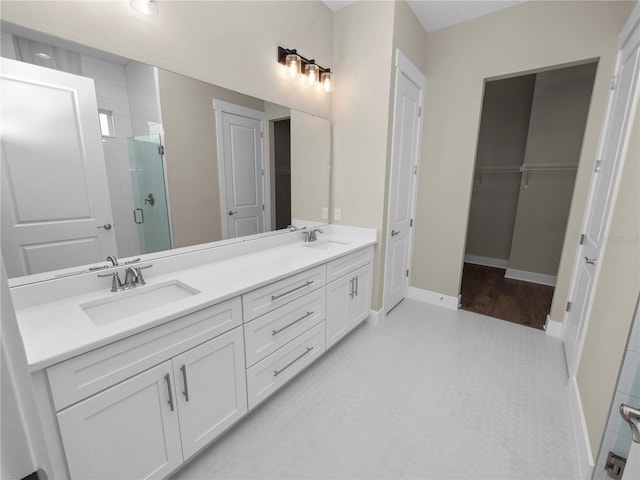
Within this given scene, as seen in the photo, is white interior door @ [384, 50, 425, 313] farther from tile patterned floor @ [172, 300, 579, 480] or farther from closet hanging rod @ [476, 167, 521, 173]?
closet hanging rod @ [476, 167, 521, 173]

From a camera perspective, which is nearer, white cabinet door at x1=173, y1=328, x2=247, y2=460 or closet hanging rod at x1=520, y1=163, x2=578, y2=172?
white cabinet door at x1=173, y1=328, x2=247, y2=460

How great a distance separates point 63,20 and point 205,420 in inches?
72.7

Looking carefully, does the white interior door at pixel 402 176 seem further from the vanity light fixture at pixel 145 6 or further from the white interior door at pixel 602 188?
the vanity light fixture at pixel 145 6

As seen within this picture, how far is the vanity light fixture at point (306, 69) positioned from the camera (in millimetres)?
2162

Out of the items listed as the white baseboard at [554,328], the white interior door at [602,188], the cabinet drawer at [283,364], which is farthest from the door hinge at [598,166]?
the cabinet drawer at [283,364]

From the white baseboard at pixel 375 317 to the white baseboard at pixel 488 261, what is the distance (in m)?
2.73

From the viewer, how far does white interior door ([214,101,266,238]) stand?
194 centimetres

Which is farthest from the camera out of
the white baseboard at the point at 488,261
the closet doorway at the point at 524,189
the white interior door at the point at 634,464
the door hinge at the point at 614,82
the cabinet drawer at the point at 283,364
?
the white baseboard at the point at 488,261

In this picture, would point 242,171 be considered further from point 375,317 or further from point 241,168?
point 375,317

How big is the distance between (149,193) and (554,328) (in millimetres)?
3379

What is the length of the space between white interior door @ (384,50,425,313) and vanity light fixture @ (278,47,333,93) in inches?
23.5

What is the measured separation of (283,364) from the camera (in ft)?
5.82

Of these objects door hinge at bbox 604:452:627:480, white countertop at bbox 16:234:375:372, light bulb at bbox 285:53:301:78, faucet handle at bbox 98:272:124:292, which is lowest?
door hinge at bbox 604:452:627:480

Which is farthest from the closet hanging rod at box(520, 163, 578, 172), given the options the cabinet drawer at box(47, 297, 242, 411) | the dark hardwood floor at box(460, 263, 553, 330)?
the cabinet drawer at box(47, 297, 242, 411)
